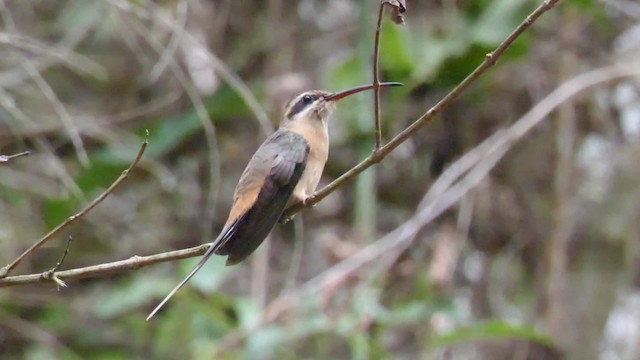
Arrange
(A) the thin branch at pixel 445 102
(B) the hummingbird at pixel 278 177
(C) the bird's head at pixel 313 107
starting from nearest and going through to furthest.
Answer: (A) the thin branch at pixel 445 102 < (B) the hummingbird at pixel 278 177 < (C) the bird's head at pixel 313 107

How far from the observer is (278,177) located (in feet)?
7.36

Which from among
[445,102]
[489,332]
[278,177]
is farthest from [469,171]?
[445,102]

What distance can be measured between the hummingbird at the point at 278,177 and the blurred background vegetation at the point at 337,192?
817 millimetres

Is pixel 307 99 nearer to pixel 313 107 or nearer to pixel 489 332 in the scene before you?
pixel 313 107

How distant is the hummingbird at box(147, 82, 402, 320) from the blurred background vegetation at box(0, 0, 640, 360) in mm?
817

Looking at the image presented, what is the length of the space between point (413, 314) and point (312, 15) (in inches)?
67.6

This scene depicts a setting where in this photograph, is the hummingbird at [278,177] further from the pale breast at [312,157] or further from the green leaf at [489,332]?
the green leaf at [489,332]

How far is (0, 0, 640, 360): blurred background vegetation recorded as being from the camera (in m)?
3.74

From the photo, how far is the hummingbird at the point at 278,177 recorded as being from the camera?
2102 mm

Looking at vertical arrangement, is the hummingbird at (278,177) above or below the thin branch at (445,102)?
above

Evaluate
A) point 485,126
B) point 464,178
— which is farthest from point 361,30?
point 485,126

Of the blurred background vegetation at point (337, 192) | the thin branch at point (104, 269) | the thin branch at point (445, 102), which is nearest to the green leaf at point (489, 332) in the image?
the blurred background vegetation at point (337, 192)

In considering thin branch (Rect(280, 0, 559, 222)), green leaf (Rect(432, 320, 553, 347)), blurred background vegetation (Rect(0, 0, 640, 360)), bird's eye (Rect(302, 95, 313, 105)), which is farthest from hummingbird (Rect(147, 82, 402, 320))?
green leaf (Rect(432, 320, 553, 347))

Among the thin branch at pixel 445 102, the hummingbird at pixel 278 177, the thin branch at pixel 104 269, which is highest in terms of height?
the hummingbird at pixel 278 177
